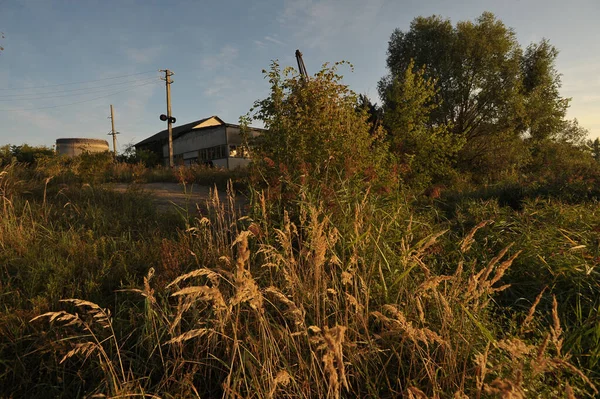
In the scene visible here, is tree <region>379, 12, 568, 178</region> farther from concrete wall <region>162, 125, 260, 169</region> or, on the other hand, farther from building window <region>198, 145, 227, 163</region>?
building window <region>198, 145, 227, 163</region>

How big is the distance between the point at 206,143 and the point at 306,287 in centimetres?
3014

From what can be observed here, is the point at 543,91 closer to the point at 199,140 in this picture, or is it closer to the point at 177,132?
the point at 199,140

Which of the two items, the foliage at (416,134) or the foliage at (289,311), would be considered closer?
the foliage at (289,311)

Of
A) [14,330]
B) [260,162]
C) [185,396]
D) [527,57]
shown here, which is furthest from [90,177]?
[527,57]

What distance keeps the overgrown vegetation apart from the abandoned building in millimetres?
20329

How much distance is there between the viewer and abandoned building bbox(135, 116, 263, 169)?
28003 millimetres

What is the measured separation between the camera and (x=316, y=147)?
16.9ft

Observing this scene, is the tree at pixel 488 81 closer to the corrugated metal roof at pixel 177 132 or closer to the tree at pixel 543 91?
the tree at pixel 543 91

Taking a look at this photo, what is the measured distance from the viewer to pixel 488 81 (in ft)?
57.2

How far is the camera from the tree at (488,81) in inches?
674

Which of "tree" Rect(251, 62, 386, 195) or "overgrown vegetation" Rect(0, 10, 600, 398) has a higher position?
"tree" Rect(251, 62, 386, 195)

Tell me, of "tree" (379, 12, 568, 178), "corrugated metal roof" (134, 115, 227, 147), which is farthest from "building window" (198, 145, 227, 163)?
"tree" (379, 12, 568, 178)

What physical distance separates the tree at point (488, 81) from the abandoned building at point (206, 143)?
13.2 m

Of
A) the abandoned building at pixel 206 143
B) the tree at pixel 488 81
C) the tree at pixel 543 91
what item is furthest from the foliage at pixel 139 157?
the tree at pixel 543 91
